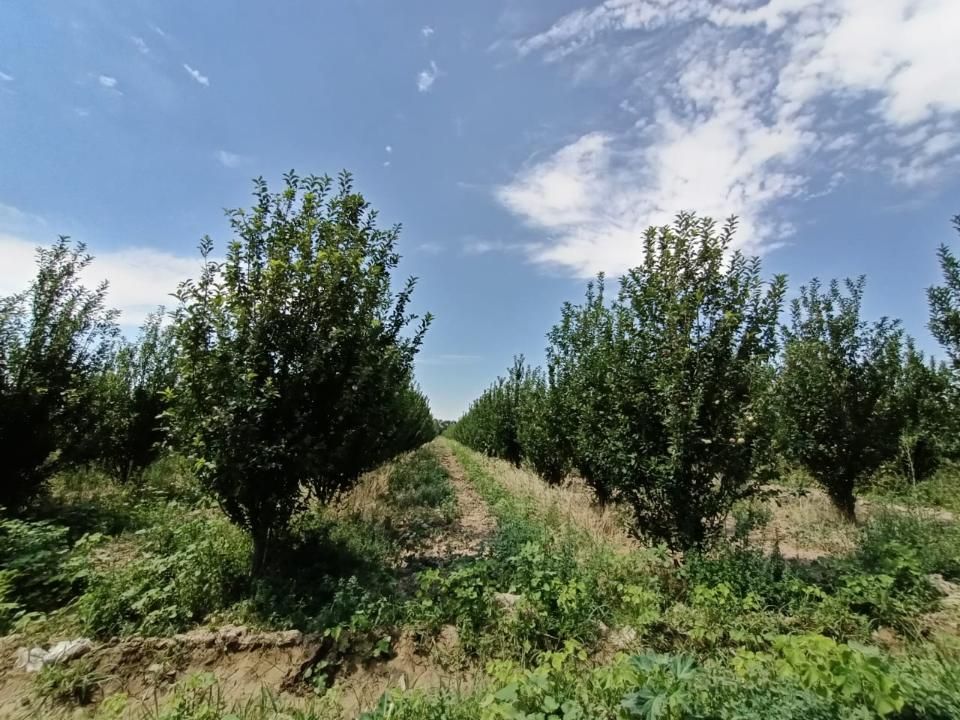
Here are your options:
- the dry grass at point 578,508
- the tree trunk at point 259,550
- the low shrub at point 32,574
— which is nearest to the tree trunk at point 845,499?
the dry grass at point 578,508

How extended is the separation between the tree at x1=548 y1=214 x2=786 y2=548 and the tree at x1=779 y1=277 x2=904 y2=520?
4197mm

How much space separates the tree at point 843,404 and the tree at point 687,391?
4.20 metres

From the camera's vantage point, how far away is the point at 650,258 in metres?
6.17

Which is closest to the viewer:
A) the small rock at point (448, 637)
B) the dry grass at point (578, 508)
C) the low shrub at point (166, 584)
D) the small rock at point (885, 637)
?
Answer: the small rock at point (885, 637)

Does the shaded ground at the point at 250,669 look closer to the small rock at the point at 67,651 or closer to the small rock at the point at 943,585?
the small rock at the point at 67,651

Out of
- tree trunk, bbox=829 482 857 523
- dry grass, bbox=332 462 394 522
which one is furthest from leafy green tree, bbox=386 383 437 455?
tree trunk, bbox=829 482 857 523

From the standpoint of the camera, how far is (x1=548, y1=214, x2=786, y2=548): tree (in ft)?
17.5

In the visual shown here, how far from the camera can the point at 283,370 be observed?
5.22 m

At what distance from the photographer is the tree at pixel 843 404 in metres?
8.77

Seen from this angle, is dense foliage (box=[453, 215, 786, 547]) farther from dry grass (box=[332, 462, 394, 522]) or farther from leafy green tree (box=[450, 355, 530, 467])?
leafy green tree (box=[450, 355, 530, 467])

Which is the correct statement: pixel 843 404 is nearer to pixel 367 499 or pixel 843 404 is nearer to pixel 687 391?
pixel 687 391

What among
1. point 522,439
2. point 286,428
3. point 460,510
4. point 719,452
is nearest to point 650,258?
point 719,452

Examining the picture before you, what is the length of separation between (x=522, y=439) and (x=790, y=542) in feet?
27.8

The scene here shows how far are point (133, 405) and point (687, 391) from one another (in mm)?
11748
